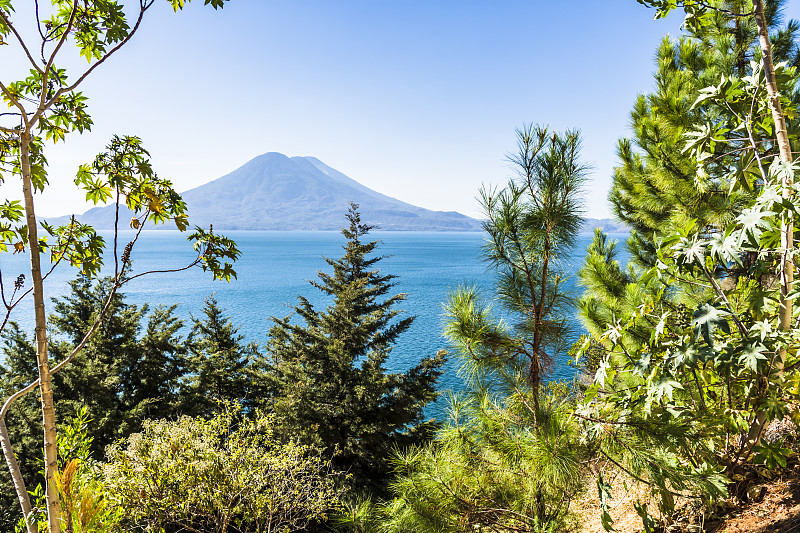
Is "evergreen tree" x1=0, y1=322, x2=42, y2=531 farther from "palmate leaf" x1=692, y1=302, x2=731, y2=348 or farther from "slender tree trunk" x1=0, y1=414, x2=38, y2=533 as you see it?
"palmate leaf" x1=692, y1=302, x2=731, y2=348

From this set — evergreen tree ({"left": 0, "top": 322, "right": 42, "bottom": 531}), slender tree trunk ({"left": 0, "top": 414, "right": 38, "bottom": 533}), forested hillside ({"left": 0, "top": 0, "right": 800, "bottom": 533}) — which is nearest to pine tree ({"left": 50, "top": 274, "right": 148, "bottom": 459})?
evergreen tree ({"left": 0, "top": 322, "right": 42, "bottom": 531})

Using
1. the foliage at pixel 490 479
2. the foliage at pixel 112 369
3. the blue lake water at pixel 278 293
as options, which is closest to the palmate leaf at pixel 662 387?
the foliage at pixel 490 479

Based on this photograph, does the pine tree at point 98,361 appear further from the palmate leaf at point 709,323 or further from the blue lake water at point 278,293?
the palmate leaf at point 709,323

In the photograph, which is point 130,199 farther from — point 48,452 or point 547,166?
point 547,166

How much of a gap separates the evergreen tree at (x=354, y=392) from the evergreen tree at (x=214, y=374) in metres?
3.16

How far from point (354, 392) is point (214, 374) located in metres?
6.40

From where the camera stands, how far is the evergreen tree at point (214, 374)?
13.8 meters

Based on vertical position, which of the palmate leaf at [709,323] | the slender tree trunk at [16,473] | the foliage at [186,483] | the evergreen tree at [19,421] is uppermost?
the palmate leaf at [709,323]

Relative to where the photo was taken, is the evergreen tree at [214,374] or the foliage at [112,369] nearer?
Answer: the foliage at [112,369]

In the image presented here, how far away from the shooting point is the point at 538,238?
2932 mm

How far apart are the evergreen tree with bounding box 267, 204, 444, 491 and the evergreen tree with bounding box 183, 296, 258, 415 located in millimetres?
3162

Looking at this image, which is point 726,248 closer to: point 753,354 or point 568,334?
point 753,354

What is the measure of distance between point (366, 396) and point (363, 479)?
245 cm

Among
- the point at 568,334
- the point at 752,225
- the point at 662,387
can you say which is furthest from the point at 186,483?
the point at 752,225
